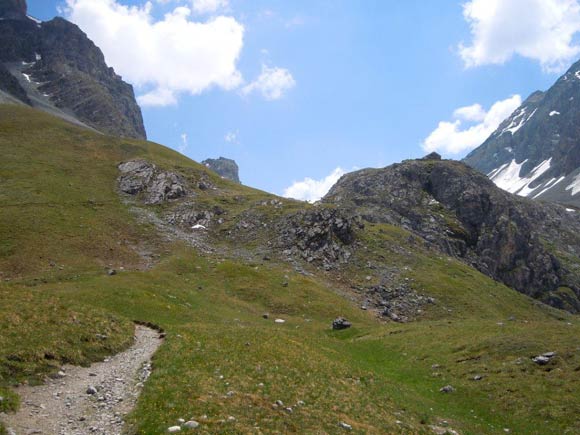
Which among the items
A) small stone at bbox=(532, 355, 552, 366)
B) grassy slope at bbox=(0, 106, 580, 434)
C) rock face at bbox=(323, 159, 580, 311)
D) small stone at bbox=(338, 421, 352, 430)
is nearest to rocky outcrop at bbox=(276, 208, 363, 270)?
grassy slope at bbox=(0, 106, 580, 434)

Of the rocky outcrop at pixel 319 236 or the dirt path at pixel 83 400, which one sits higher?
the rocky outcrop at pixel 319 236

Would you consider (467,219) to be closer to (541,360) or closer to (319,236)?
(319,236)

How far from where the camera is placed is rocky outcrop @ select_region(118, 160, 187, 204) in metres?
90.7

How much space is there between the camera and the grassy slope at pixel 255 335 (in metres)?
20.4

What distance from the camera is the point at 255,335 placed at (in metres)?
34.0

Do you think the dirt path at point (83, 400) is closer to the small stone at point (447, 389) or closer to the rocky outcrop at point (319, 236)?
the small stone at point (447, 389)

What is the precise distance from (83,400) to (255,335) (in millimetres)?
17020

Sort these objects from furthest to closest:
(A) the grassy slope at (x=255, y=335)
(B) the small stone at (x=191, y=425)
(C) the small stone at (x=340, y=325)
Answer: (C) the small stone at (x=340, y=325) < (A) the grassy slope at (x=255, y=335) < (B) the small stone at (x=191, y=425)


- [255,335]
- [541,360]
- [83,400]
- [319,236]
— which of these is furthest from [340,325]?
[83,400]

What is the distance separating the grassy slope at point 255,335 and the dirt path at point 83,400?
84 centimetres

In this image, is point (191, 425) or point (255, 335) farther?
point (255, 335)

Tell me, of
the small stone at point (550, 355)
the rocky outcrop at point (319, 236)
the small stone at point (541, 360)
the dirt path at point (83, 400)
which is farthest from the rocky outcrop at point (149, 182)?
the small stone at point (550, 355)

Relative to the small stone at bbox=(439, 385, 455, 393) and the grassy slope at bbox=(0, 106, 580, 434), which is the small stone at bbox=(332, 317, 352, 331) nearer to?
the grassy slope at bbox=(0, 106, 580, 434)

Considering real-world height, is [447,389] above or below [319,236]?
below
